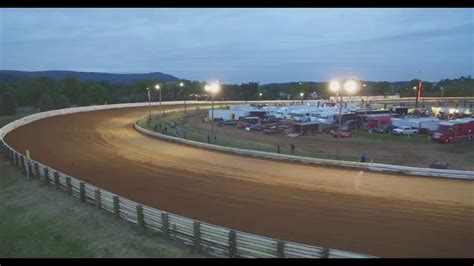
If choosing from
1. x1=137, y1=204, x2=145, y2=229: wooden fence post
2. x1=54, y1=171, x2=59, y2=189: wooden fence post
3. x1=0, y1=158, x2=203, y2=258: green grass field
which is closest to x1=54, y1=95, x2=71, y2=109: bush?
x1=0, y1=158, x2=203, y2=258: green grass field

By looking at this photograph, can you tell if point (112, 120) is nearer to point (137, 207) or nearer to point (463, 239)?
point (137, 207)

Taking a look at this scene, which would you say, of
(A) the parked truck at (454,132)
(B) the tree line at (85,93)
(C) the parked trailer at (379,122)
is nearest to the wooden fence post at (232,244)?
(A) the parked truck at (454,132)

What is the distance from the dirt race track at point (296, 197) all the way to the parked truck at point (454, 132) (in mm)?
24127

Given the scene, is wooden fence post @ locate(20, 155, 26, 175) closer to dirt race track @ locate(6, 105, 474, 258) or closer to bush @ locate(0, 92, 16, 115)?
dirt race track @ locate(6, 105, 474, 258)

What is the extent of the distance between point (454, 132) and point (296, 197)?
32155 mm

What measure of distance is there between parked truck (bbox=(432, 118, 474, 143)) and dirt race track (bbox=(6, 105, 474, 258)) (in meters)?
24.1

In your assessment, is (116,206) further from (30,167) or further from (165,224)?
(30,167)

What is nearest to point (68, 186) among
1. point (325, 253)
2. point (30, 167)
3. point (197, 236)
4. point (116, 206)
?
point (116, 206)

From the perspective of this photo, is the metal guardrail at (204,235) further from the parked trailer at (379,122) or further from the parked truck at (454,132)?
the parked trailer at (379,122)

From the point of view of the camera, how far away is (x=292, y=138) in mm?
45812

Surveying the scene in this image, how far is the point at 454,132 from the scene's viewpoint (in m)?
42.5

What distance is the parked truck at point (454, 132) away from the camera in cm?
4225
